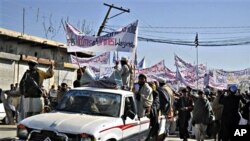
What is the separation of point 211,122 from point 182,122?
1586 millimetres

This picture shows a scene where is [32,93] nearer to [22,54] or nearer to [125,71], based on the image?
[125,71]

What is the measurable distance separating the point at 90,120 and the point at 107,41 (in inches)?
241

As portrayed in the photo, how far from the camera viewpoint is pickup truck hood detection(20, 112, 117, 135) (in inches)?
306

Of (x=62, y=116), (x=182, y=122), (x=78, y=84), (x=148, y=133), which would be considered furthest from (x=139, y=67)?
(x=62, y=116)

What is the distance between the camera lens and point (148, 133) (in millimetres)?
10641

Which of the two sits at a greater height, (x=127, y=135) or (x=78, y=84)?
(x=78, y=84)

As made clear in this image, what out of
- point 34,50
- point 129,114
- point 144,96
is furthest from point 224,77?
point 129,114

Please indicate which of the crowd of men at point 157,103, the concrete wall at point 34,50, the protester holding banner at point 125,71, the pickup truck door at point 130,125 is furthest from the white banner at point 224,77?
the pickup truck door at point 130,125

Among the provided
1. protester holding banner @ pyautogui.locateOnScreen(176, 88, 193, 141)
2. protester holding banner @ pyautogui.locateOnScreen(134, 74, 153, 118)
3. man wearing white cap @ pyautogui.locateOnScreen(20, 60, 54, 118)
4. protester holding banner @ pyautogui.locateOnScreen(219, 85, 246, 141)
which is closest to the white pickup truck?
protester holding banner @ pyautogui.locateOnScreen(134, 74, 153, 118)

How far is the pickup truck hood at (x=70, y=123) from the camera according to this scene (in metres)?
7.78

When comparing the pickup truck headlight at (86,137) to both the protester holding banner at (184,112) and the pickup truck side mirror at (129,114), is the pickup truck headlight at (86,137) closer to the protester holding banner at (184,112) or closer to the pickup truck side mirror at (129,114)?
the pickup truck side mirror at (129,114)

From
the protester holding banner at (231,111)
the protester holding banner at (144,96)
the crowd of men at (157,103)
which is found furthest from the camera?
the protester holding banner at (231,111)

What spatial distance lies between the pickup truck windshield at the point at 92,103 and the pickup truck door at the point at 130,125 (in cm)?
23

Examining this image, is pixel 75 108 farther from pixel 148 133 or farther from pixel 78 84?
pixel 78 84
